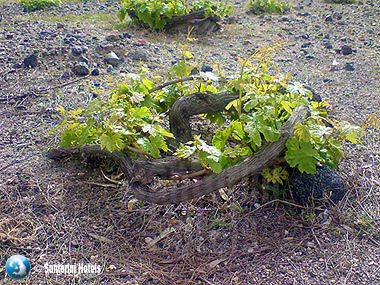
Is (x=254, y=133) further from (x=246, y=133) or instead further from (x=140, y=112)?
(x=140, y=112)

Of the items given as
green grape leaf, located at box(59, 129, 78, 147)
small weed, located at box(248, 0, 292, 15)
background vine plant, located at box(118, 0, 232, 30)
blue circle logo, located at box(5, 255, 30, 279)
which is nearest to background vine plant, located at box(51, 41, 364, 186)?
green grape leaf, located at box(59, 129, 78, 147)

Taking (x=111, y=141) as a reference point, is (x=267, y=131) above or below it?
above

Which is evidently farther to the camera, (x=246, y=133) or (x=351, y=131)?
(x=246, y=133)

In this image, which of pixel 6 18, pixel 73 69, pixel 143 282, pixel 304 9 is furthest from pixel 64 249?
pixel 304 9

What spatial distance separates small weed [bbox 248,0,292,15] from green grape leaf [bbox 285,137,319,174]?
22.2 feet

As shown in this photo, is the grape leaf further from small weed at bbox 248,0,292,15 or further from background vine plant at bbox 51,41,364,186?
small weed at bbox 248,0,292,15

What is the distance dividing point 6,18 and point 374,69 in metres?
6.68

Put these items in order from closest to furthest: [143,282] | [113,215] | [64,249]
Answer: [143,282]
[64,249]
[113,215]

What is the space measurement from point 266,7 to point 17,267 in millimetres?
7998

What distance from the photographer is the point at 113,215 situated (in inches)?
98.6

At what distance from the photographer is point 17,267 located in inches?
74.1

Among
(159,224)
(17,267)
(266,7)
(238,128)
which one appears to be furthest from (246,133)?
(266,7)

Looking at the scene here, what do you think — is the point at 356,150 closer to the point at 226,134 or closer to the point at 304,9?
the point at 226,134

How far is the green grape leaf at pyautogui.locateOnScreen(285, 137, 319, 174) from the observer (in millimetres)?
2238
